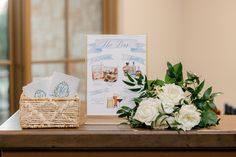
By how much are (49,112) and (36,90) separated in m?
0.08

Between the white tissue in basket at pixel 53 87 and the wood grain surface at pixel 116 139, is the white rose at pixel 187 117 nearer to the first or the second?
the wood grain surface at pixel 116 139

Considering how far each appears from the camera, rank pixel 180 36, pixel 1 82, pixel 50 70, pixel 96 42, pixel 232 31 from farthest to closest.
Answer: pixel 180 36 → pixel 232 31 → pixel 50 70 → pixel 1 82 → pixel 96 42

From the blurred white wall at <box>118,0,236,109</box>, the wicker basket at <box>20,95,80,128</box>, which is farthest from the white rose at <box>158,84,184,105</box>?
the blurred white wall at <box>118,0,236,109</box>

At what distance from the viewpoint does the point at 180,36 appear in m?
3.73

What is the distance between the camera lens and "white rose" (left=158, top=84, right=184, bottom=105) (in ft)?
3.50

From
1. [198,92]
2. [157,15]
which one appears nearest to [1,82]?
[157,15]

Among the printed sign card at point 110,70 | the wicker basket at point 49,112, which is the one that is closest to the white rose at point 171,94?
the printed sign card at point 110,70

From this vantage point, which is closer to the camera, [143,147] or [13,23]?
[143,147]

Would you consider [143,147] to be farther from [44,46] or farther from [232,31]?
[232,31]

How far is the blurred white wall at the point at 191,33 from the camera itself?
3389 millimetres

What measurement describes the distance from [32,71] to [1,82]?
0.25 meters

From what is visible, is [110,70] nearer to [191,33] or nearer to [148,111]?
[148,111]

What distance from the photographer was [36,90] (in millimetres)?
1093

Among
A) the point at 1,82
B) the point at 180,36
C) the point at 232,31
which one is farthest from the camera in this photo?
the point at 180,36
